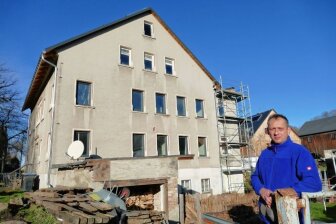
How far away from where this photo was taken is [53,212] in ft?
28.5

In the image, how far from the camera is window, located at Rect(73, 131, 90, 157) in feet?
57.5

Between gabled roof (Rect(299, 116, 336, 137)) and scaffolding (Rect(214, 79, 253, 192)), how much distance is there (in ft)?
71.0

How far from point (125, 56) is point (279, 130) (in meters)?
19.4

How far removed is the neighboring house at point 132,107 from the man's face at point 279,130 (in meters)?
11.4

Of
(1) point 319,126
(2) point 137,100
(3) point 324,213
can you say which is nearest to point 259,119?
(1) point 319,126

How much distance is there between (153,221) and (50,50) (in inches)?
472

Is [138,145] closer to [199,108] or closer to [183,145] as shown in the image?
[183,145]

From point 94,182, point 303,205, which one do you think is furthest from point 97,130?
point 303,205

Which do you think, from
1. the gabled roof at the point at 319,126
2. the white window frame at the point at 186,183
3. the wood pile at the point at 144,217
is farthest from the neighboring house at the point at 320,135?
the wood pile at the point at 144,217

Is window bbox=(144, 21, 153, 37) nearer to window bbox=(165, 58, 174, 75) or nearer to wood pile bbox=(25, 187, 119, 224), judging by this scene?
window bbox=(165, 58, 174, 75)

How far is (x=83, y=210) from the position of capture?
8.99 metres

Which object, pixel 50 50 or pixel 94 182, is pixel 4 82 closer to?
pixel 50 50

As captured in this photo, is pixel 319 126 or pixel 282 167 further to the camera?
pixel 319 126

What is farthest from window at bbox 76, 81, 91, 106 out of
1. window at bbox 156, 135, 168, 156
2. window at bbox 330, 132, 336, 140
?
window at bbox 330, 132, 336, 140
